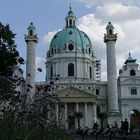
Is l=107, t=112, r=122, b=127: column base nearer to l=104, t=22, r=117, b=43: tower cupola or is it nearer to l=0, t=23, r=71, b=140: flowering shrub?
l=104, t=22, r=117, b=43: tower cupola

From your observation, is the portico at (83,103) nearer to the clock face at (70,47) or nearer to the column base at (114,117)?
the column base at (114,117)

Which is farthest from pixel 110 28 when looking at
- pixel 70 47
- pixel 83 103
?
pixel 83 103

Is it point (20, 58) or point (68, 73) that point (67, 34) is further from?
point (20, 58)

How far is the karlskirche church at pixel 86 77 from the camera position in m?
82.3

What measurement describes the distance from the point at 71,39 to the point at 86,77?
1026 cm

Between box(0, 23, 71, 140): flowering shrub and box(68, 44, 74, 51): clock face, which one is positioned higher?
box(68, 44, 74, 51): clock face

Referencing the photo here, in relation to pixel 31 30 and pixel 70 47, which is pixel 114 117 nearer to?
pixel 70 47

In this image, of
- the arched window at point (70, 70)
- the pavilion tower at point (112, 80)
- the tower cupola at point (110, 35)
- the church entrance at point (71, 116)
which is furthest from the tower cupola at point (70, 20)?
the church entrance at point (71, 116)

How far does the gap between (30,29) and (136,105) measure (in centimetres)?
2881

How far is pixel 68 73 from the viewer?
91438 mm

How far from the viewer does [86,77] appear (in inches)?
3607

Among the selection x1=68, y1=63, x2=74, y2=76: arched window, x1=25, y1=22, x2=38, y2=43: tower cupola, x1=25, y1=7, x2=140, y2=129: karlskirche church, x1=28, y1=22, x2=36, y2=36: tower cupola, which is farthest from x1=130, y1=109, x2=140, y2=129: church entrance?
x1=28, y1=22, x2=36, y2=36: tower cupola

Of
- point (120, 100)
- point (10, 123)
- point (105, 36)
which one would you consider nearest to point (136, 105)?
point (120, 100)

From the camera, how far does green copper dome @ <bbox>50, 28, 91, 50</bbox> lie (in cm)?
9478
